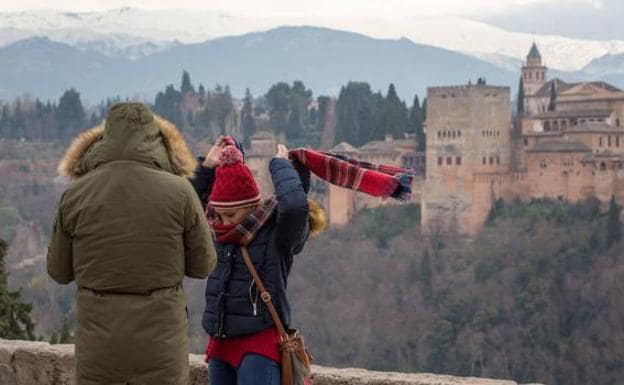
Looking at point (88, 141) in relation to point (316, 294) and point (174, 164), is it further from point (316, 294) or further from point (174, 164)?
point (316, 294)

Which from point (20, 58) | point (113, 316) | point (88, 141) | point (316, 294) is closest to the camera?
point (113, 316)

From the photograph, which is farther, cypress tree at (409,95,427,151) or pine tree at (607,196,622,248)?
cypress tree at (409,95,427,151)

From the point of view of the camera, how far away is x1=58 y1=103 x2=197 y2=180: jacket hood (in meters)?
3.51

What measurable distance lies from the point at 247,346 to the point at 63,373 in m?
1.33

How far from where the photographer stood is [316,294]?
4747cm

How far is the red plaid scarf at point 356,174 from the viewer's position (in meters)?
4.06

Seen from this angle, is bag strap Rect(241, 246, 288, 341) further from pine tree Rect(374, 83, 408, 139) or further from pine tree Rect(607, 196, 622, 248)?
pine tree Rect(374, 83, 408, 139)

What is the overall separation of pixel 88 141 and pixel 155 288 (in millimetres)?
569

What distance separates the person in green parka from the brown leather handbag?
0.88 ft

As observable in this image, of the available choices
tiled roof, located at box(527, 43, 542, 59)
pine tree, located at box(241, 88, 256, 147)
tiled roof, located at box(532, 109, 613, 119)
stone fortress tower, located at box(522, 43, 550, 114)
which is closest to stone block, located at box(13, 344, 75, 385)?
tiled roof, located at box(532, 109, 613, 119)

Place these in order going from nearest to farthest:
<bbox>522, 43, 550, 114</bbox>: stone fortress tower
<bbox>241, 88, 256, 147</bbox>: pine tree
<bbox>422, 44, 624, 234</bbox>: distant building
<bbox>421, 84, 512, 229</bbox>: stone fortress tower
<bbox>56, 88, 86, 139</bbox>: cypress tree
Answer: <bbox>422, 44, 624, 234</bbox>: distant building, <bbox>421, 84, 512, 229</bbox>: stone fortress tower, <bbox>522, 43, 550, 114</bbox>: stone fortress tower, <bbox>241, 88, 256, 147</bbox>: pine tree, <bbox>56, 88, 86, 139</bbox>: cypress tree

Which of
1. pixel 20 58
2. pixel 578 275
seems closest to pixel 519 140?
pixel 578 275

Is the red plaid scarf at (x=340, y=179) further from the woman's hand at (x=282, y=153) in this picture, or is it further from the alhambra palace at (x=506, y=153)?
the alhambra palace at (x=506, y=153)

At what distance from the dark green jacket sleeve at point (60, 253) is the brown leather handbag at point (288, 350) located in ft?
1.90
